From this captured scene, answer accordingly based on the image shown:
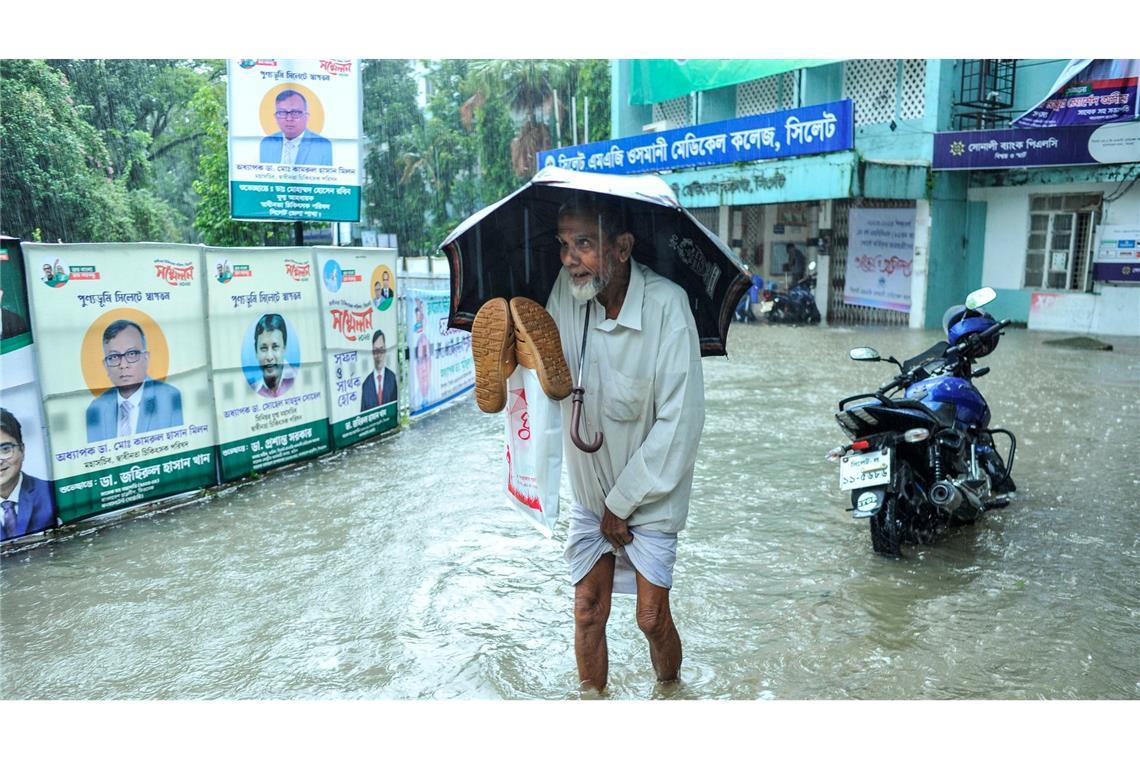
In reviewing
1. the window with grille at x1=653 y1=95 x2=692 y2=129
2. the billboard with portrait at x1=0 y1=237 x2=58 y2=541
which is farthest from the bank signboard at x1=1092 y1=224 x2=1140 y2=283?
the billboard with portrait at x1=0 y1=237 x2=58 y2=541

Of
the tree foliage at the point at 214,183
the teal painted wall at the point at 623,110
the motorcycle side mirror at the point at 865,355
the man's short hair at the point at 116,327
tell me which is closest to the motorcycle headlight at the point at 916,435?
the motorcycle side mirror at the point at 865,355

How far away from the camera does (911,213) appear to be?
18.9 metres

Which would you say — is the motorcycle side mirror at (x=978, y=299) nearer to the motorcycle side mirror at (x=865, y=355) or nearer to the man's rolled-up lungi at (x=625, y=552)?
the motorcycle side mirror at (x=865, y=355)

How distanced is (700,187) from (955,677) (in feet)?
62.6

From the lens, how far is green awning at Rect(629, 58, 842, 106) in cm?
2115

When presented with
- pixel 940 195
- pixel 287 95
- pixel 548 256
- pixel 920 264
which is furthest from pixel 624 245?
pixel 940 195

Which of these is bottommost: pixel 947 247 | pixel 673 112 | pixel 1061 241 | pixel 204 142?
pixel 947 247

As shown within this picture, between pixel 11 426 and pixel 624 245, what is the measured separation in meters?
3.83

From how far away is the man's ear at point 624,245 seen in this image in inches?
122

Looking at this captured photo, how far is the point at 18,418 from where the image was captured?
4.98 m

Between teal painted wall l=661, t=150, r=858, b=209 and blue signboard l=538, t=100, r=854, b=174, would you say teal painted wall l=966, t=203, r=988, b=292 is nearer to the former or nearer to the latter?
teal painted wall l=661, t=150, r=858, b=209

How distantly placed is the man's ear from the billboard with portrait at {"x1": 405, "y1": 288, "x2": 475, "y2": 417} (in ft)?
19.0

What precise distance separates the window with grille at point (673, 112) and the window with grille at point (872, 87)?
632 cm

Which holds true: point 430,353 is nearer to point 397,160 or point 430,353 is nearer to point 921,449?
point 921,449
